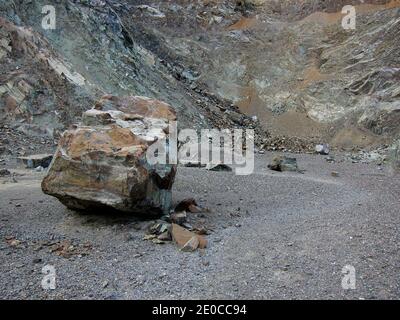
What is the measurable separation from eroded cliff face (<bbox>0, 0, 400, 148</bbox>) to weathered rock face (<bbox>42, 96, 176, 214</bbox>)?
9.76m

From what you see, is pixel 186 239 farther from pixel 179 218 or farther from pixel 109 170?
pixel 109 170

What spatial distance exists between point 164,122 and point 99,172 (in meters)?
1.71

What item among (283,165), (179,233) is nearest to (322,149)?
(283,165)

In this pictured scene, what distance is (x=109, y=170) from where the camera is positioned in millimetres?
6371

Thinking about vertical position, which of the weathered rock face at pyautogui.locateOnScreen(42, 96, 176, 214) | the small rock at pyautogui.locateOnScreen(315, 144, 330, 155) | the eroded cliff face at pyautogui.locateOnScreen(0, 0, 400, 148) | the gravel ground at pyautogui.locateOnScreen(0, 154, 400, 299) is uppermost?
the eroded cliff face at pyautogui.locateOnScreen(0, 0, 400, 148)

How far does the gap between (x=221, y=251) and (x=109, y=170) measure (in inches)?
78.6

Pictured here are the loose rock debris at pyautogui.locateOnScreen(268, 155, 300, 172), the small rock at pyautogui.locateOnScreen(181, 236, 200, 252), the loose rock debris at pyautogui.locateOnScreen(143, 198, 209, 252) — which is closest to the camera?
the small rock at pyautogui.locateOnScreen(181, 236, 200, 252)

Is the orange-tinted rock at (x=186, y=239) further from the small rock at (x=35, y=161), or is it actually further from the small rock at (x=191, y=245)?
the small rock at (x=35, y=161)

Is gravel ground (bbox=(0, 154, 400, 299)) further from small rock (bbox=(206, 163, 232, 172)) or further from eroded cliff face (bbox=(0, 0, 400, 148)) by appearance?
Result: eroded cliff face (bbox=(0, 0, 400, 148))

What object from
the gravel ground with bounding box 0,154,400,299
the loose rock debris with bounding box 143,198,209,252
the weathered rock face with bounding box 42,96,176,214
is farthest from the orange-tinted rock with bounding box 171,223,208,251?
the weathered rock face with bounding box 42,96,176,214

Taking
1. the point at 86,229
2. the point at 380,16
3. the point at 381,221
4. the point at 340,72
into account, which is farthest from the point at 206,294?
the point at 380,16

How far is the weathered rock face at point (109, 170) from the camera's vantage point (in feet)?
20.8

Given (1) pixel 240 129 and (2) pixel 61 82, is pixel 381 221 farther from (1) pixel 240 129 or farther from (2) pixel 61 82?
(1) pixel 240 129

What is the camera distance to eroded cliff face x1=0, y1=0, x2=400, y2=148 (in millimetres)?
18922
